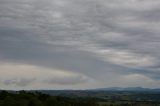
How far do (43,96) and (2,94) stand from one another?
23027mm

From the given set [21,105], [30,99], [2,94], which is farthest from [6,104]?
[2,94]

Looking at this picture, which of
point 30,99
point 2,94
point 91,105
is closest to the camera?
point 30,99

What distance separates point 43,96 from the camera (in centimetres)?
18238

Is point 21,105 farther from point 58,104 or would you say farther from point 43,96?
point 43,96

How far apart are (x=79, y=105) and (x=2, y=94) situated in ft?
141

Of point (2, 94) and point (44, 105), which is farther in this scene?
point (2, 94)

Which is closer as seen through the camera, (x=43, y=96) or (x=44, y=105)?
(x=44, y=105)

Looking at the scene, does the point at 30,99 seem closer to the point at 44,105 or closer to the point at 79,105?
the point at 44,105

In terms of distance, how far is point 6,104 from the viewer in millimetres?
127250

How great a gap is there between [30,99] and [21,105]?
18.3m

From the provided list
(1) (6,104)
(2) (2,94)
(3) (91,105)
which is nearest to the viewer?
(1) (6,104)

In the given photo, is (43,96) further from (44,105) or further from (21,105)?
(21,105)

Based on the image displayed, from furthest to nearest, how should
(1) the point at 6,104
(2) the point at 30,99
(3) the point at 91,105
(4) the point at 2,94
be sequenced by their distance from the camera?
1. (3) the point at 91,105
2. (4) the point at 2,94
3. (2) the point at 30,99
4. (1) the point at 6,104

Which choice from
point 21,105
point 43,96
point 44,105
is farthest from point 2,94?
point 21,105
